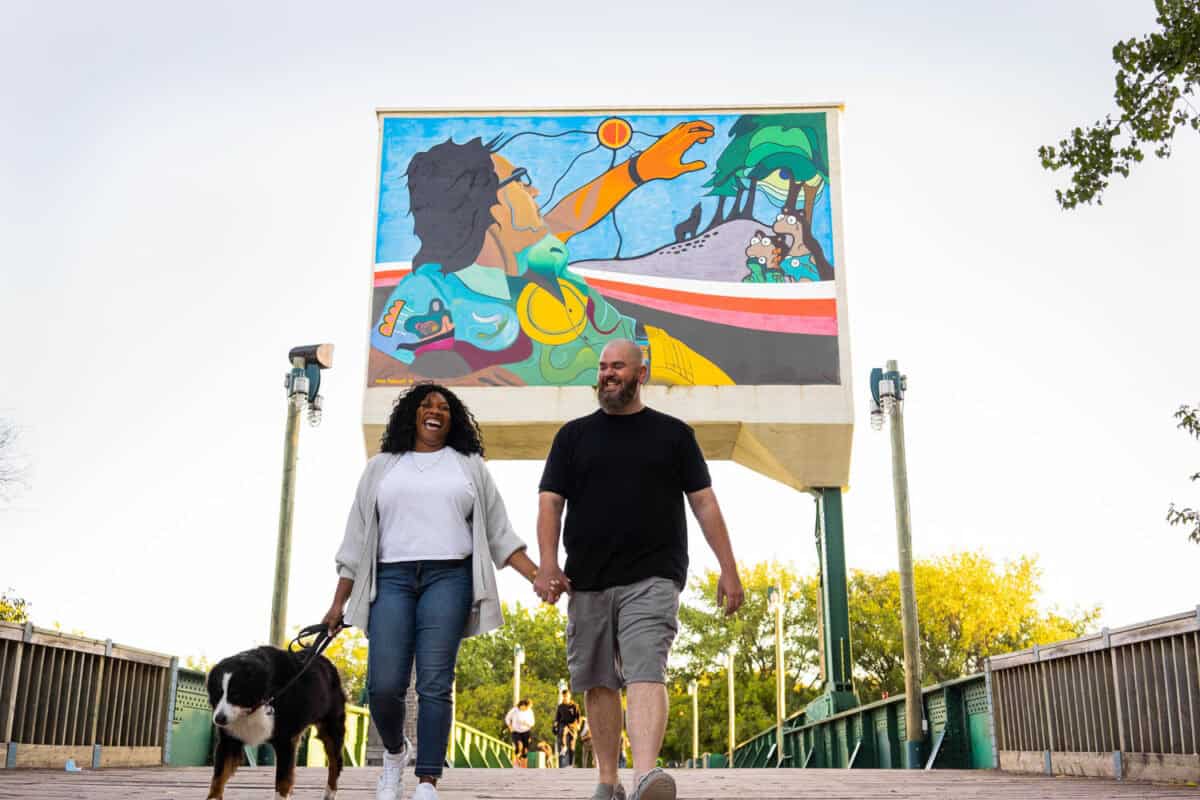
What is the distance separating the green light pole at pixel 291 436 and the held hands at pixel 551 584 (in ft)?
42.1

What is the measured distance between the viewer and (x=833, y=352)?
2308 centimetres

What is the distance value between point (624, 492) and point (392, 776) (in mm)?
1681

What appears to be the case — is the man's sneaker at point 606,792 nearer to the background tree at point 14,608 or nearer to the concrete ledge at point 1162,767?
the concrete ledge at point 1162,767

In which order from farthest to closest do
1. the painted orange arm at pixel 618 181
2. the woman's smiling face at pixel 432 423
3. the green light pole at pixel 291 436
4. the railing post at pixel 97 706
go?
the painted orange arm at pixel 618 181
the green light pole at pixel 291 436
the railing post at pixel 97 706
the woman's smiling face at pixel 432 423

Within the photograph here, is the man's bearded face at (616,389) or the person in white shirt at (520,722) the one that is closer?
the man's bearded face at (616,389)

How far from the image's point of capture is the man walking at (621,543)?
5.25 metres

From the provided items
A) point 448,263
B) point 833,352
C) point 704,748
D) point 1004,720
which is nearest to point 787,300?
point 833,352

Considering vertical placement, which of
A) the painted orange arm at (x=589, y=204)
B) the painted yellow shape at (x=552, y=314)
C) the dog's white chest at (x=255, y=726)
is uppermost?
the painted orange arm at (x=589, y=204)

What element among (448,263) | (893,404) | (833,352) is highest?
(448,263)

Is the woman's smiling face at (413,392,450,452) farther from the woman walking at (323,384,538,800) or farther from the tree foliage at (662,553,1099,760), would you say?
the tree foliage at (662,553,1099,760)

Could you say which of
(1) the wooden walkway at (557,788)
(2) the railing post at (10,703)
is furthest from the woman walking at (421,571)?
(2) the railing post at (10,703)

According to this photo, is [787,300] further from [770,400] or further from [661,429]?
[661,429]

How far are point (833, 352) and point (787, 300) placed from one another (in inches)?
54.0

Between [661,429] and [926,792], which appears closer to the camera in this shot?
[661,429]
